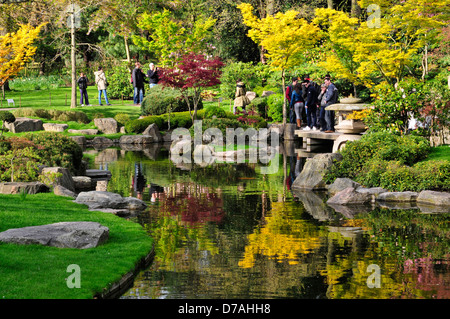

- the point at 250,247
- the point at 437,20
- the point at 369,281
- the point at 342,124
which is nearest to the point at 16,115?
the point at 342,124

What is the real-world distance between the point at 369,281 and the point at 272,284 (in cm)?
114

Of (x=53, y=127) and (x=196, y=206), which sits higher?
(x=53, y=127)

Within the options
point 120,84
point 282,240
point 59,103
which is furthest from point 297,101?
point 282,240

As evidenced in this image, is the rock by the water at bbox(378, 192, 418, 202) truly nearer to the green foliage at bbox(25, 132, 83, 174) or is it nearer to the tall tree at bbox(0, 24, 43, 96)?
the green foliage at bbox(25, 132, 83, 174)

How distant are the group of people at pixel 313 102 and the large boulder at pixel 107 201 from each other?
13259 millimetres

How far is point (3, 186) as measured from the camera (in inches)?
503

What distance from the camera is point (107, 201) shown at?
1216cm

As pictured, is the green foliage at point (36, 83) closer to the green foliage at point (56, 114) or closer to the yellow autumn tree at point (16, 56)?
the green foliage at point (56, 114)

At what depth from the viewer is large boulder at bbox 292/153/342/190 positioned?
48.6 feet

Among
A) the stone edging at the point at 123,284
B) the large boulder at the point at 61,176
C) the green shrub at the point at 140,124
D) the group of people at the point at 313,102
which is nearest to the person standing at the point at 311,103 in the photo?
the group of people at the point at 313,102

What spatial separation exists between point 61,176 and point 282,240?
6.44m

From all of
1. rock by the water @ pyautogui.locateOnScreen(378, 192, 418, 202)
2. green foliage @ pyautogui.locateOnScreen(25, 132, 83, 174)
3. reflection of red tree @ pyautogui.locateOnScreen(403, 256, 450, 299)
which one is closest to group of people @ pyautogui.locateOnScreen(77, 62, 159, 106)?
green foliage @ pyautogui.locateOnScreen(25, 132, 83, 174)

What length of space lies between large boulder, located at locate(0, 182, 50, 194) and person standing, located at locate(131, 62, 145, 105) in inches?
763

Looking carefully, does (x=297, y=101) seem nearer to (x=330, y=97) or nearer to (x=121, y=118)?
(x=330, y=97)
